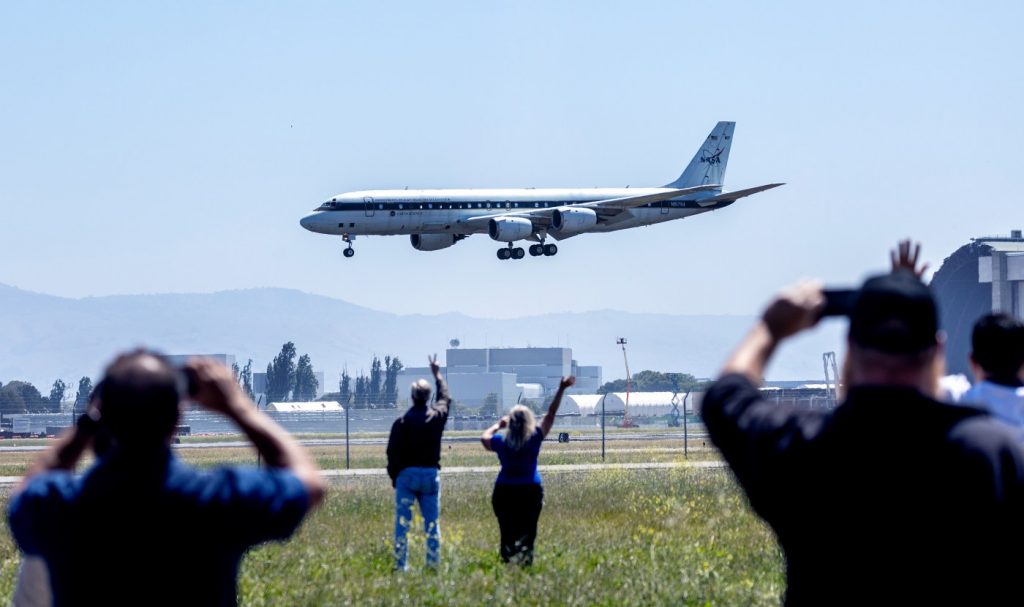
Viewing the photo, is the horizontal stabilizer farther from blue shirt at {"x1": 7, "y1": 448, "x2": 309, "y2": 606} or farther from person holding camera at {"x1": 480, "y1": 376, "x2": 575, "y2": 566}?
blue shirt at {"x1": 7, "y1": 448, "x2": 309, "y2": 606}

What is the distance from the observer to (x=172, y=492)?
4.23 meters

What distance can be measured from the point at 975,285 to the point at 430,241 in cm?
2075

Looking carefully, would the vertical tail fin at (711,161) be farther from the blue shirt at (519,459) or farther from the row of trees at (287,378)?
the row of trees at (287,378)

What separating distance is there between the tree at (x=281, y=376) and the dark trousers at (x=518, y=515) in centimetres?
16865

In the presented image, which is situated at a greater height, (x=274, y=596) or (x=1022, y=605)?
(x=1022, y=605)

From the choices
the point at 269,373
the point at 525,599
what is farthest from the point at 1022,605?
the point at 269,373

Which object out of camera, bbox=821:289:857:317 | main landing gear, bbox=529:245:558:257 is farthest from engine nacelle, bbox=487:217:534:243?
camera, bbox=821:289:857:317

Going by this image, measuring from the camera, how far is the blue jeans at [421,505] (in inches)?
536

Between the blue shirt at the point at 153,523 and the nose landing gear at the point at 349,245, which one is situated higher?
the nose landing gear at the point at 349,245

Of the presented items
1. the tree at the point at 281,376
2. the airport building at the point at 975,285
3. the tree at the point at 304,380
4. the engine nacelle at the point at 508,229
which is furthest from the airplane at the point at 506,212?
the tree at the point at 304,380

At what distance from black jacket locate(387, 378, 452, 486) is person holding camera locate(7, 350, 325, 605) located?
895cm

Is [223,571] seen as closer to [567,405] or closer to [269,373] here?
[567,405]

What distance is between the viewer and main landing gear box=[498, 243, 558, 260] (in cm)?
5884

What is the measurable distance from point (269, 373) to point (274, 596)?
578ft
